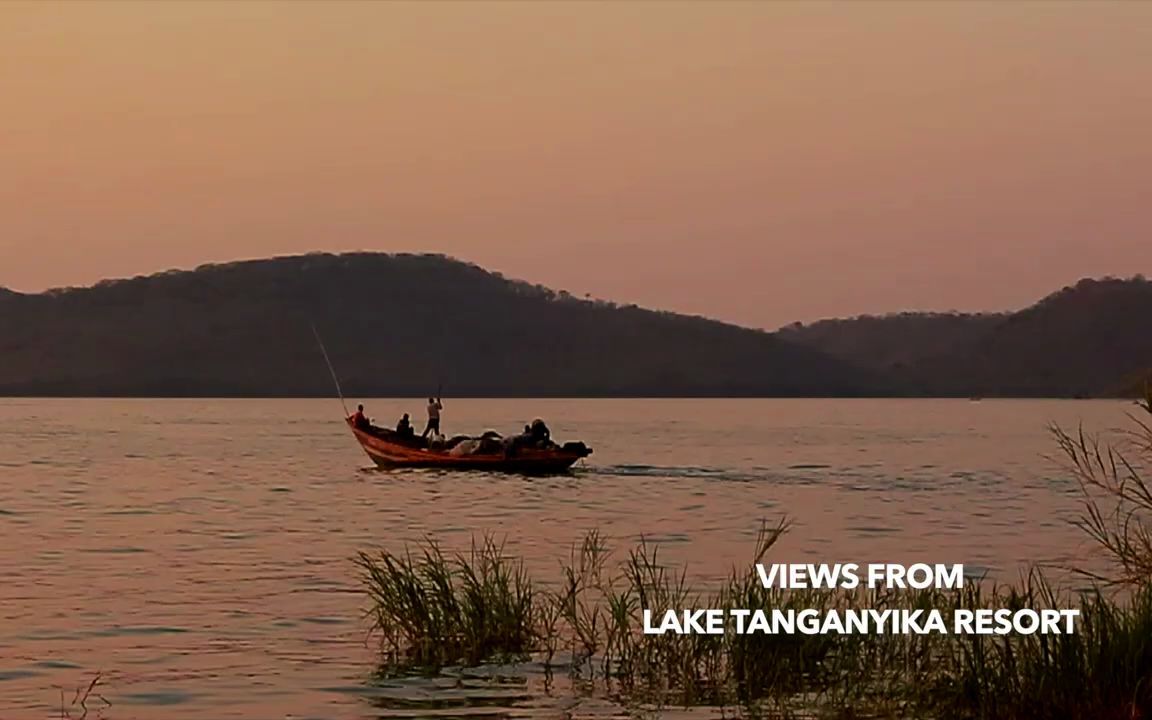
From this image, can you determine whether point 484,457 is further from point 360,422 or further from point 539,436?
point 360,422

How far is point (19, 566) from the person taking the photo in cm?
3006

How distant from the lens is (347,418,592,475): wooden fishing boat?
5109cm

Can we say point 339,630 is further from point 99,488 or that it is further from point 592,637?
point 99,488

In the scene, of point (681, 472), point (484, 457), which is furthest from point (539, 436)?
point (681, 472)

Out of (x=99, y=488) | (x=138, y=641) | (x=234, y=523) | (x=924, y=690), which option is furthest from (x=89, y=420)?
(x=924, y=690)

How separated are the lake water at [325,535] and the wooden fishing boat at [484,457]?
74 cm

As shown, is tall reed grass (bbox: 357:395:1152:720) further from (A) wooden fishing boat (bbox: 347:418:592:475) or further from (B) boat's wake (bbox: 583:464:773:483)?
(B) boat's wake (bbox: 583:464:773:483)

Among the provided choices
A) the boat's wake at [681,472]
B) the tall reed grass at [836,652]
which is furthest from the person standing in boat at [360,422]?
the tall reed grass at [836,652]

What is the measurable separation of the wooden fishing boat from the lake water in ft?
2.42

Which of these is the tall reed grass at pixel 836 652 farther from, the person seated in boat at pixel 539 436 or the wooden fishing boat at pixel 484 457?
the person seated in boat at pixel 539 436

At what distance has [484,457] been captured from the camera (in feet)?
168

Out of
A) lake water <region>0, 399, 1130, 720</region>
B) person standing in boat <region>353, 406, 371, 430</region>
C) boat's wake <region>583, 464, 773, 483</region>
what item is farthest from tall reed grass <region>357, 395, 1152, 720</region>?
boat's wake <region>583, 464, 773, 483</region>

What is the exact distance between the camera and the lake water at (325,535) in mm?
17547

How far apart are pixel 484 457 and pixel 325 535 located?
14847mm
